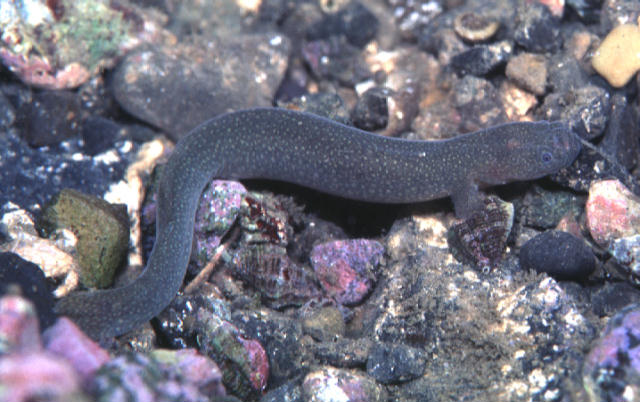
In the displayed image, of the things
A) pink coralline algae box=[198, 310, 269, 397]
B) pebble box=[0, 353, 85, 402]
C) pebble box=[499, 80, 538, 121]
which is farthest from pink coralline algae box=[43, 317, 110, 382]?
pebble box=[499, 80, 538, 121]

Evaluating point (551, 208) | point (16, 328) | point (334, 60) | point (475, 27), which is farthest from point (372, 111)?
point (16, 328)

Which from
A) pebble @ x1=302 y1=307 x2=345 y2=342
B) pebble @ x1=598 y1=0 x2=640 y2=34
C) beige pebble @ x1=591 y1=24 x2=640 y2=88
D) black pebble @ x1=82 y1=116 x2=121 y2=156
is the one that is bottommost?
pebble @ x1=302 y1=307 x2=345 y2=342

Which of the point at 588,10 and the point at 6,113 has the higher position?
the point at 588,10

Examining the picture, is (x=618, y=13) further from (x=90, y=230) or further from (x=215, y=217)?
(x=90, y=230)

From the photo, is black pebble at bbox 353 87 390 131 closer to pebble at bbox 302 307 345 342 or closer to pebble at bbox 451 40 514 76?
pebble at bbox 451 40 514 76

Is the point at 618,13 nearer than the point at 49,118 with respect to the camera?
No

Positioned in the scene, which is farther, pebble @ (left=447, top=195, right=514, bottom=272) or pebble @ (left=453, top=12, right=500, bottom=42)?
pebble @ (left=453, top=12, right=500, bottom=42)

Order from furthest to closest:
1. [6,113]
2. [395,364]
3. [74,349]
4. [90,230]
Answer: [6,113] → [90,230] → [395,364] → [74,349]
